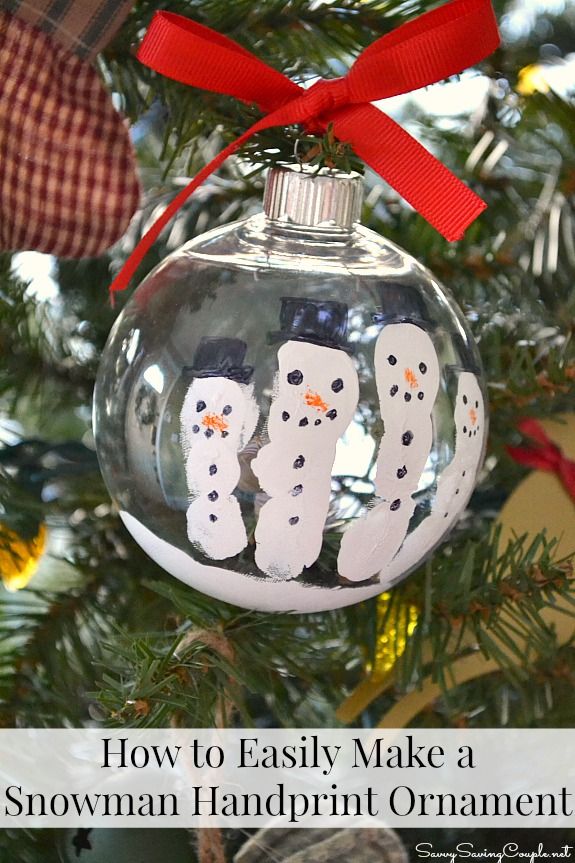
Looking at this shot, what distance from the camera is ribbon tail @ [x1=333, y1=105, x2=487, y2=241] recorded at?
1.17 ft

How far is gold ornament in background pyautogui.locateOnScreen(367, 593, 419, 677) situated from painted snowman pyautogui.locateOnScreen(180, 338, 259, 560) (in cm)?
21

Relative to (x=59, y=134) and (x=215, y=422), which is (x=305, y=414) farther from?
(x=59, y=134)

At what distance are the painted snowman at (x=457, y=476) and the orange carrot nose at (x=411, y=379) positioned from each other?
2cm

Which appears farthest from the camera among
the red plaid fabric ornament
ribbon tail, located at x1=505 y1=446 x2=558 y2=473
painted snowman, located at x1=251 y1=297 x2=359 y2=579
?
ribbon tail, located at x1=505 y1=446 x2=558 y2=473

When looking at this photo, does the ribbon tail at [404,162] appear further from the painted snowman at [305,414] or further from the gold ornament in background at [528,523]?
the gold ornament in background at [528,523]

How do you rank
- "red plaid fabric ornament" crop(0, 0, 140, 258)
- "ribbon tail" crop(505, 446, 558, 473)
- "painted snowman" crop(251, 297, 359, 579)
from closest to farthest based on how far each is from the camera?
"painted snowman" crop(251, 297, 359, 579), "red plaid fabric ornament" crop(0, 0, 140, 258), "ribbon tail" crop(505, 446, 558, 473)

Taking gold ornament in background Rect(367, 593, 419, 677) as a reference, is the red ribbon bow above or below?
above

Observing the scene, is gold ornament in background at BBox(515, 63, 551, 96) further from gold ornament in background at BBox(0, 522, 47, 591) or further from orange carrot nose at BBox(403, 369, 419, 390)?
gold ornament in background at BBox(0, 522, 47, 591)

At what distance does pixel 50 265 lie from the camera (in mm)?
562

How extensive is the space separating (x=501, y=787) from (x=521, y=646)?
109mm

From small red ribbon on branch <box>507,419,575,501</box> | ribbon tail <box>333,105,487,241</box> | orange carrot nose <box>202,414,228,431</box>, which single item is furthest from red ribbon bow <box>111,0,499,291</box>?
small red ribbon on branch <box>507,419,575,501</box>

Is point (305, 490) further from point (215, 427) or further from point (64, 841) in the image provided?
point (64, 841)

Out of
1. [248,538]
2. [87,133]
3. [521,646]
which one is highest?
[87,133]

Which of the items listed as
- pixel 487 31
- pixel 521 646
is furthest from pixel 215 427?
pixel 521 646
